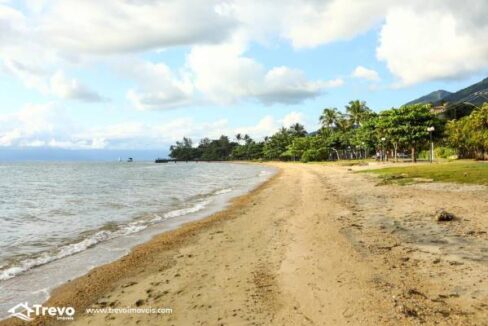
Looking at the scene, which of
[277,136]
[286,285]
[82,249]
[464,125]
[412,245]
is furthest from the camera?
[277,136]

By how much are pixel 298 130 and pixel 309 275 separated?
173 meters

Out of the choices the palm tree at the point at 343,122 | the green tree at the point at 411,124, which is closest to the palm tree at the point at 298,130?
the palm tree at the point at 343,122

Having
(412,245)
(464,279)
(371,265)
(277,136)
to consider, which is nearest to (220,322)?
(371,265)

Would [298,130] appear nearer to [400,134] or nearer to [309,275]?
[400,134]

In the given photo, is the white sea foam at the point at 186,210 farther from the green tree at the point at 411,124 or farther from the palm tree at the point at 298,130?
the palm tree at the point at 298,130

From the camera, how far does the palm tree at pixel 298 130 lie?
178m

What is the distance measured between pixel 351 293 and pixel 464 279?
2.36 meters

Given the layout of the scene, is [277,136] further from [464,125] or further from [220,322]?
[220,322]

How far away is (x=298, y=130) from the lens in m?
179

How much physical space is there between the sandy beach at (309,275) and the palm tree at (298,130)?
163 meters

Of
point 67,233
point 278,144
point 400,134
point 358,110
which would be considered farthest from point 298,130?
point 67,233

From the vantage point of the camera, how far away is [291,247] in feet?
37.8

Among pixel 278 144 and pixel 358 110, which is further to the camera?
pixel 278 144

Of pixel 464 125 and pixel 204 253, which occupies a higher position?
pixel 464 125
